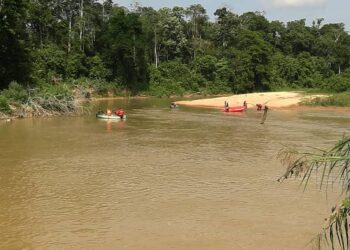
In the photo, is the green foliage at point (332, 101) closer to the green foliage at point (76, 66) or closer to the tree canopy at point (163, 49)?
the tree canopy at point (163, 49)

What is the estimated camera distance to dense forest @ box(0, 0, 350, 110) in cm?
5695

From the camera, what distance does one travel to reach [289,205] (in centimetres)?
1231

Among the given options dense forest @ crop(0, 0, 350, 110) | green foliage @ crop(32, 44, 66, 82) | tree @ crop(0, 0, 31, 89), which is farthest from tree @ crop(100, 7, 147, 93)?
tree @ crop(0, 0, 31, 89)

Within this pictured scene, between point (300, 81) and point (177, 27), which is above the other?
point (177, 27)

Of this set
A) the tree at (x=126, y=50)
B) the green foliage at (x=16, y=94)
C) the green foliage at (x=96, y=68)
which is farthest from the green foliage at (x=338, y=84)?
the green foliage at (x=16, y=94)

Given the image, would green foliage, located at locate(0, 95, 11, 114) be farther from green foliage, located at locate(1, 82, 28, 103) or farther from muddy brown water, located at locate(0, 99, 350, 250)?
muddy brown water, located at locate(0, 99, 350, 250)

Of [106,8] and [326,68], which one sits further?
[326,68]

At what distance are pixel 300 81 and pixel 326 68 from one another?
8183 millimetres

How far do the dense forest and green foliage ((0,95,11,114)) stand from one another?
8.79 m

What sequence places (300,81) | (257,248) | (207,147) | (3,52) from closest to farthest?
1. (257,248)
2. (207,147)
3. (3,52)
4. (300,81)

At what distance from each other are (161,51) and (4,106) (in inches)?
1799

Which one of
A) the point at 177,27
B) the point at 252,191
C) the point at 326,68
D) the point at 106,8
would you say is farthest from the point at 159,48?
the point at 252,191

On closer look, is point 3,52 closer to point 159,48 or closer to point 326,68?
point 159,48

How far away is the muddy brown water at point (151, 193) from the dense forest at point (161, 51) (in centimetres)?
2213
